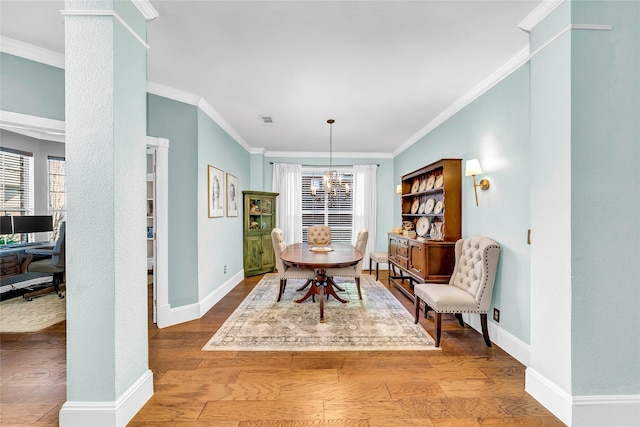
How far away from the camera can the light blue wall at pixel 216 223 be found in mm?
3387

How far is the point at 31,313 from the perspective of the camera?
343 centimetres

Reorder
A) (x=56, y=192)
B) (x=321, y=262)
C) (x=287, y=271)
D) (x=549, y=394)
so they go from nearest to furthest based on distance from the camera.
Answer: (x=549, y=394) < (x=321, y=262) < (x=287, y=271) < (x=56, y=192)

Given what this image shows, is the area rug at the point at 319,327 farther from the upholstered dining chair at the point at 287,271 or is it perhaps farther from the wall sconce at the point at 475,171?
the wall sconce at the point at 475,171

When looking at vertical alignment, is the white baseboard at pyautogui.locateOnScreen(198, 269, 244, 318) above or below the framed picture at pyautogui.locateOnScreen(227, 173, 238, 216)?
below

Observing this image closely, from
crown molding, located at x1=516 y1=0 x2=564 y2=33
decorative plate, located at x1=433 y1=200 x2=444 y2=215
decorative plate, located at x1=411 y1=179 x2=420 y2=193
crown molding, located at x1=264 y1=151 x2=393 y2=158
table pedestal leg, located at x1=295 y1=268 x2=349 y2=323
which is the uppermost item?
crown molding, located at x1=516 y1=0 x2=564 y2=33

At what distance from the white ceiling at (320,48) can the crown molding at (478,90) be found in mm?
49

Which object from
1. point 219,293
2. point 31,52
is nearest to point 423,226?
point 219,293

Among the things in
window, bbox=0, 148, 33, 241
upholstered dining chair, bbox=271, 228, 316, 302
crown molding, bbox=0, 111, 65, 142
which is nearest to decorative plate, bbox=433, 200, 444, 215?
upholstered dining chair, bbox=271, 228, 316, 302

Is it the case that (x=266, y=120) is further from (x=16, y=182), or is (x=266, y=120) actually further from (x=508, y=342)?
(x=16, y=182)

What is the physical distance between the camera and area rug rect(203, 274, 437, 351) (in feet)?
8.54

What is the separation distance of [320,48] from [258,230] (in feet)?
12.8

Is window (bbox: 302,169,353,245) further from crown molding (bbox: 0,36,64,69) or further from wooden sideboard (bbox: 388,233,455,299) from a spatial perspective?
crown molding (bbox: 0,36,64,69)

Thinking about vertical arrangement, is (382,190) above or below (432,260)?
above

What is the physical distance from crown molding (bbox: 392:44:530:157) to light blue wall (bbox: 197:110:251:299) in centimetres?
303
